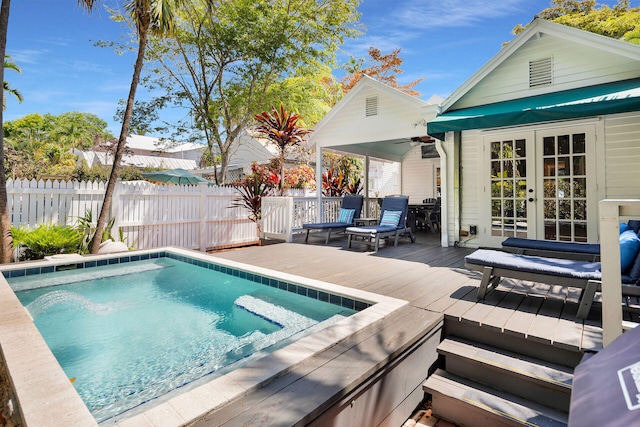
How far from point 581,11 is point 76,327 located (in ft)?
85.3

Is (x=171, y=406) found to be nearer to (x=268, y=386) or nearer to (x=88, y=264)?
(x=268, y=386)

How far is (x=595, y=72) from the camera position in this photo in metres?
5.56

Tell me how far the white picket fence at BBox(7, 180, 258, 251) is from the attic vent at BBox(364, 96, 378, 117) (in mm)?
4114

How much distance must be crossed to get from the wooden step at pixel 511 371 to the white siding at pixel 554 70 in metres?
5.45

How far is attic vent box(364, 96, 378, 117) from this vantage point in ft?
26.3

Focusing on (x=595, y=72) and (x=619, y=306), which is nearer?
(x=619, y=306)

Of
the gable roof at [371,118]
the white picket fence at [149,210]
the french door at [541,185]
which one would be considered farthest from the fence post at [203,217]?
the french door at [541,185]

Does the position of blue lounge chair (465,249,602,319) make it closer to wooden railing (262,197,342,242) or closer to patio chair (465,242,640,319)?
patio chair (465,242,640,319)

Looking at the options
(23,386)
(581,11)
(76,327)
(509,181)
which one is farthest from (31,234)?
(581,11)

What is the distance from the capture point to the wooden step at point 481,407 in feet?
6.98

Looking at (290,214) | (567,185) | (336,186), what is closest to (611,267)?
(567,185)

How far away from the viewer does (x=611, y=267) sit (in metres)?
2.15

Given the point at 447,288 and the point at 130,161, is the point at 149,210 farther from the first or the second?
the point at 130,161

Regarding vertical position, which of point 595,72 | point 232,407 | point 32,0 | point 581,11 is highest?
point 581,11
